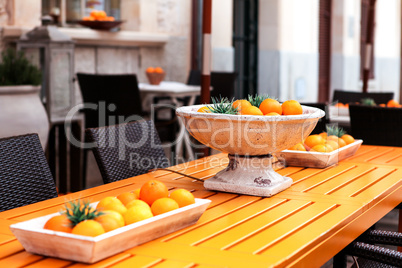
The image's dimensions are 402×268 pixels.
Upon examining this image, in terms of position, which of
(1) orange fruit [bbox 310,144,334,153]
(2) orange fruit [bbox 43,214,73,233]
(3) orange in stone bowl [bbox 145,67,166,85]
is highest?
(3) orange in stone bowl [bbox 145,67,166,85]

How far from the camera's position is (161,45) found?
21.9ft

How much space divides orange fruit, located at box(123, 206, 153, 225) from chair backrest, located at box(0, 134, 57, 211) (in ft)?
2.21

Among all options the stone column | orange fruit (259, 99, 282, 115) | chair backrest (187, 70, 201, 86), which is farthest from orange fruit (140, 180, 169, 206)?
the stone column

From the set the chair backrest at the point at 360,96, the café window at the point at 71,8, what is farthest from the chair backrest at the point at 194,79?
the chair backrest at the point at 360,96

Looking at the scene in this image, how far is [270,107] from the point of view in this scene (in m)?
1.89

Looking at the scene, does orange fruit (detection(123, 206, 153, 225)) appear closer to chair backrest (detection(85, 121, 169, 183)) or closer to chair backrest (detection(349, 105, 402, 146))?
chair backrest (detection(85, 121, 169, 183))

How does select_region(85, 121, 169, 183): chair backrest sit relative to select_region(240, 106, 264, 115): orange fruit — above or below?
below

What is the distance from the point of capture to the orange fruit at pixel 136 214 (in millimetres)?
1333

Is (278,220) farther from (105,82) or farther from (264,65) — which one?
(264,65)

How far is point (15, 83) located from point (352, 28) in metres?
8.54

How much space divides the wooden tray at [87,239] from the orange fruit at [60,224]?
0.07 feet

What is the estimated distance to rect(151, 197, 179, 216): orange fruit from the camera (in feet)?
4.64

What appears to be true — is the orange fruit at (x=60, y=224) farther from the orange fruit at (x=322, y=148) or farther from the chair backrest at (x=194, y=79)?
the chair backrest at (x=194, y=79)

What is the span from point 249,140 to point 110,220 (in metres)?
0.65
